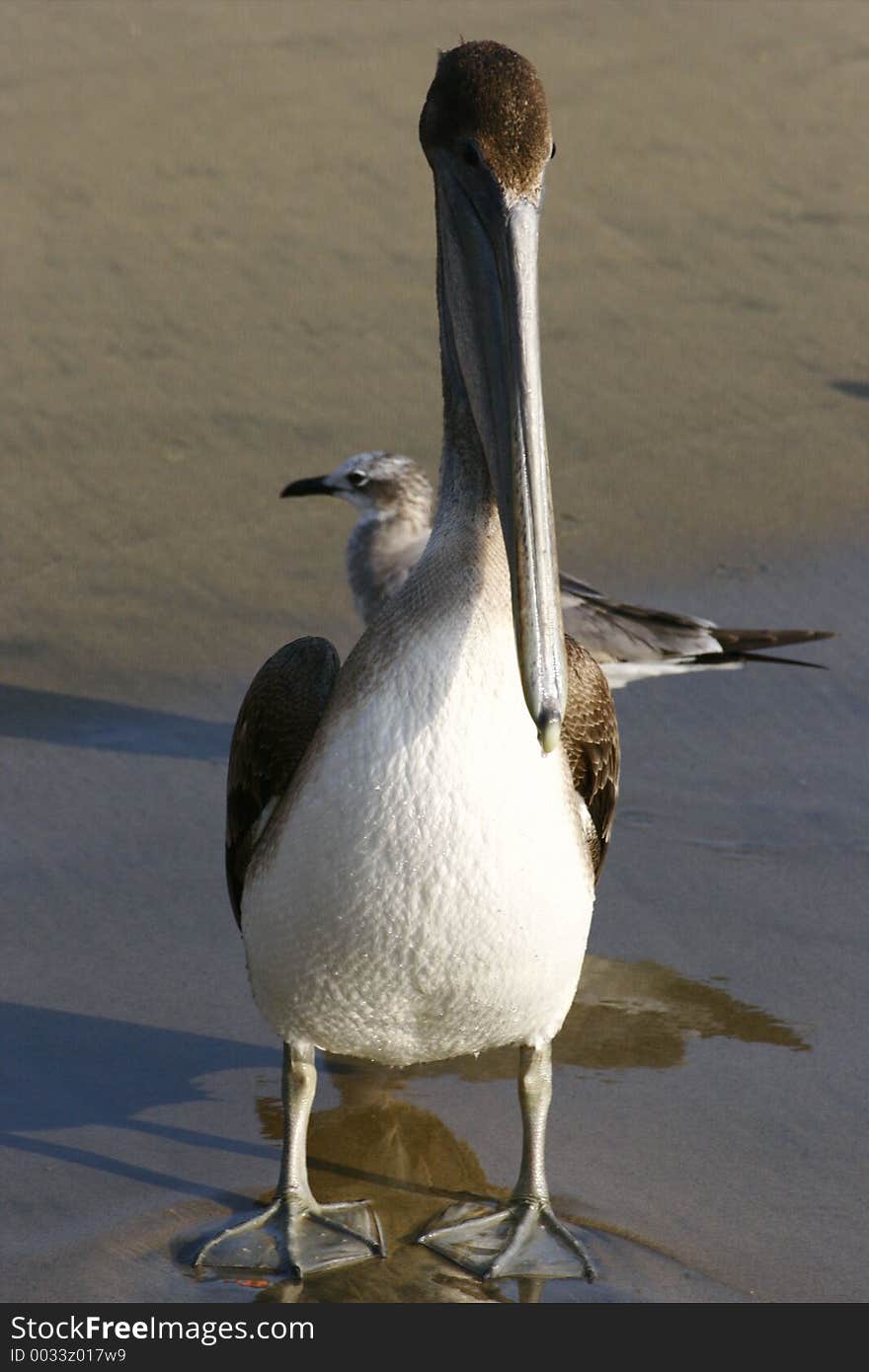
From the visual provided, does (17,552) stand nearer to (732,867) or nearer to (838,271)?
(732,867)

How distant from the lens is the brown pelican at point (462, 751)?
3.04 metres

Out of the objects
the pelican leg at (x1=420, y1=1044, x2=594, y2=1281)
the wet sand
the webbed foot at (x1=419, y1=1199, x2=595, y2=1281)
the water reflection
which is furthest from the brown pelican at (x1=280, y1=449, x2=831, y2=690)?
the webbed foot at (x1=419, y1=1199, x2=595, y2=1281)

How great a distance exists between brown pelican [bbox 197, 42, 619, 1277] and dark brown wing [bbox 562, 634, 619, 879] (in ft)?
0.75

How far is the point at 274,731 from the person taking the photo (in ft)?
12.2

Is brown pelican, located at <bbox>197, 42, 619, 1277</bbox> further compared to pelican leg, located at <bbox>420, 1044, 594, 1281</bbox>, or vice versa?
pelican leg, located at <bbox>420, 1044, 594, 1281</bbox>

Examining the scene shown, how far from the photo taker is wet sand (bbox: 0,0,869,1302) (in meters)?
3.90

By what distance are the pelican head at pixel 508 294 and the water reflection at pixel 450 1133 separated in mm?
1160

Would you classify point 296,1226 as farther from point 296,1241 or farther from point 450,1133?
point 450,1133

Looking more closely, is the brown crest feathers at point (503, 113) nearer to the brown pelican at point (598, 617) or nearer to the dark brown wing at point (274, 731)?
the dark brown wing at point (274, 731)

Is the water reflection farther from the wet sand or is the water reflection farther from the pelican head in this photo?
the pelican head

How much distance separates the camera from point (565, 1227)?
12.1ft

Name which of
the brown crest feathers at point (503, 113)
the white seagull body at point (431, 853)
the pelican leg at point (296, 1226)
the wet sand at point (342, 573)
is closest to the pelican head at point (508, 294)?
the brown crest feathers at point (503, 113)

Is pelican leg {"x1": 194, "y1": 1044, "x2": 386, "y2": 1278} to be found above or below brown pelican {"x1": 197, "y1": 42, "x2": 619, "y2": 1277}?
below
